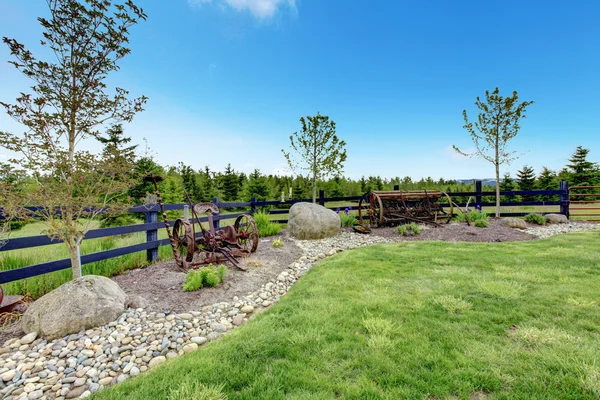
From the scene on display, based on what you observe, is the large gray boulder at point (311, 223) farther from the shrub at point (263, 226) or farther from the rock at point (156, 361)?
the rock at point (156, 361)

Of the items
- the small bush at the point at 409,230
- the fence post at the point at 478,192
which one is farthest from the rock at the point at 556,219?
the small bush at the point at 409,230

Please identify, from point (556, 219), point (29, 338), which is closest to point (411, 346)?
point (29, 338)

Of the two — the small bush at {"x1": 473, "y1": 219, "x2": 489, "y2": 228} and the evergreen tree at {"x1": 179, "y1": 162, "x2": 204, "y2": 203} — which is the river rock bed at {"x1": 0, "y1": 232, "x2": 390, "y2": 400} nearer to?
the small bush at {"x1": 473, "y1": 219, "x2": 489, "y2": 228}

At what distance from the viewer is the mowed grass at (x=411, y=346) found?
1612 millimetres

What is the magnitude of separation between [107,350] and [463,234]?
8.44m

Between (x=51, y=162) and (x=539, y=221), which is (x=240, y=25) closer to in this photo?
(x=51, y=162)

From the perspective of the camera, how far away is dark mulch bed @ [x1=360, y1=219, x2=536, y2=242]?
7.13 metres

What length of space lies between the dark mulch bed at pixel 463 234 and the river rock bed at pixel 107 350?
5.68m

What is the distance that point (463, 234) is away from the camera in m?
7.47

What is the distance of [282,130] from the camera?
38.5 ft

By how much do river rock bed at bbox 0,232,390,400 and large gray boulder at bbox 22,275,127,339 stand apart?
3.6 inches

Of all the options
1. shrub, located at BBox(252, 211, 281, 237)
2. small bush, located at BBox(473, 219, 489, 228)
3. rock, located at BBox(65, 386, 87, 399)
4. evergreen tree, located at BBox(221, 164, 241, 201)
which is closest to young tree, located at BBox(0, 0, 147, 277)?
rock, located at BBox(65, 386, 87, 399)

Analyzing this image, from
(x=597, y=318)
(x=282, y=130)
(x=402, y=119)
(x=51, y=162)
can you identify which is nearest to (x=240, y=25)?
(x=282, y=130)

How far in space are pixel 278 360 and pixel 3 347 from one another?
272cm
